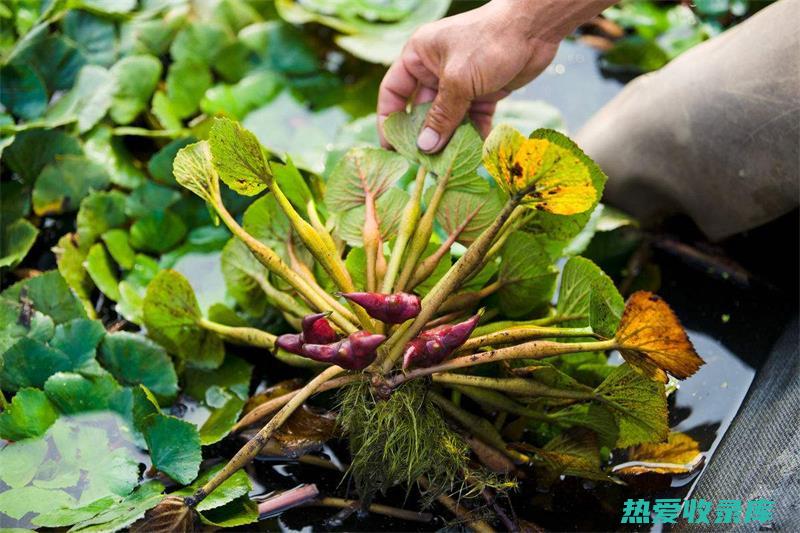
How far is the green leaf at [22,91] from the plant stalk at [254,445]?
0.92 meters

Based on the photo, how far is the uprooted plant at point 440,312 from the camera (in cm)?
95

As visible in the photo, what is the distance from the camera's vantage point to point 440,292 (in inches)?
39.5

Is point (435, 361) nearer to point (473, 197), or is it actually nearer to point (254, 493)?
point (473, 197)

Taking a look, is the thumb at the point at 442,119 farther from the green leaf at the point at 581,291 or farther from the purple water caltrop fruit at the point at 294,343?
the purple water caltrop fruit at the point at 294,343

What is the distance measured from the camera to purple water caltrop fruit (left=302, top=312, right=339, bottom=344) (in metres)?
0.96

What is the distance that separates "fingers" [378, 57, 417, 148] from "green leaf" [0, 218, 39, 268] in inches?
25.3

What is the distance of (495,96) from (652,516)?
2.37ft

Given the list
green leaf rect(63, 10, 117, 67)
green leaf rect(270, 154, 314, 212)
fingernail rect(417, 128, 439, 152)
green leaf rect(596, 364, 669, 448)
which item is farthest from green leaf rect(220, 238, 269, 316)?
green leaf rect(63, 10, 117, 67)

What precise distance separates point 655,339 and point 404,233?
1.28ft

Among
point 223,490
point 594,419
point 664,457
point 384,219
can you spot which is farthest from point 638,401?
point 223,490

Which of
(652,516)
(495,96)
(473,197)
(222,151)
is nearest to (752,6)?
(495,96)

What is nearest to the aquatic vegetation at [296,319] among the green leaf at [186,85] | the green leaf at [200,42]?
the green leaf at [186,85]

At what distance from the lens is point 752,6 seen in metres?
1.89

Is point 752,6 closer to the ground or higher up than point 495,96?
closer to the ground
